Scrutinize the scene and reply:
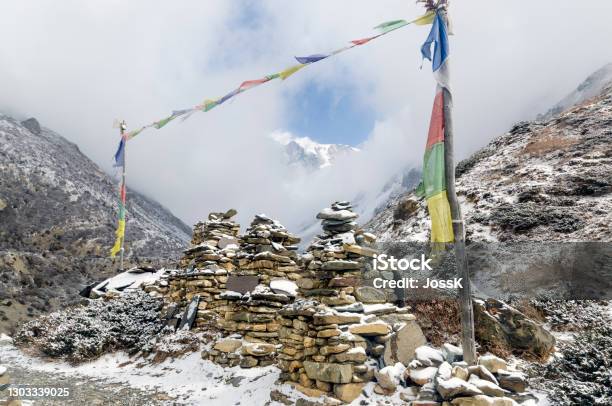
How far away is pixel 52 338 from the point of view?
1310cm

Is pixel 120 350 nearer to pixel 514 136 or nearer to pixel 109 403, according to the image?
pixel 109 403

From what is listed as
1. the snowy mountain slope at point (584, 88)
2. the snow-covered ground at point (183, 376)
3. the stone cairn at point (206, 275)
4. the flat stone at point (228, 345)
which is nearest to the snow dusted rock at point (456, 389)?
the snow-covered ground at point (183, 376)

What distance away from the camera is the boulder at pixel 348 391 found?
654 centimetres

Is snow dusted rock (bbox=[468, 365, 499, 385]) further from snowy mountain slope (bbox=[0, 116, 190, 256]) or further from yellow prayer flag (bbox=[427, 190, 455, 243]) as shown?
snowy mountain slope (bbox=[0, 116, 190, 256])

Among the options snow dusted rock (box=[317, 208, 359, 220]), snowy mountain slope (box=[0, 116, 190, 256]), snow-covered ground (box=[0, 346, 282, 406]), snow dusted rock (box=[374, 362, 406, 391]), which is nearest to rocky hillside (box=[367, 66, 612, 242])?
snow dusted rock (box=[317, 208, 359, 220])

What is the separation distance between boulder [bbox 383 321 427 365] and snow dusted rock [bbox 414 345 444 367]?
0.53m

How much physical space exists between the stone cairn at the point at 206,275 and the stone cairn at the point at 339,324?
4515 mm

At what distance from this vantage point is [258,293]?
10.3 metres

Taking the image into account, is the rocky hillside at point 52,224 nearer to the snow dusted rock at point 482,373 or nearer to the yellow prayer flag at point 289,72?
the yellow prayer flag at point 289,72

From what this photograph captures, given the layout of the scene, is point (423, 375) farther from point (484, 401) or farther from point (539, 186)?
point (539, 186)

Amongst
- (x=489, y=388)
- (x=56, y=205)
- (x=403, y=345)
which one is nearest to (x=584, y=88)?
(x=403, y=345)

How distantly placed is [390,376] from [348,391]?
0.72 m

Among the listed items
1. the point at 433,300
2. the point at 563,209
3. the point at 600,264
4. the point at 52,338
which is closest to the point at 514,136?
the point at 563,209

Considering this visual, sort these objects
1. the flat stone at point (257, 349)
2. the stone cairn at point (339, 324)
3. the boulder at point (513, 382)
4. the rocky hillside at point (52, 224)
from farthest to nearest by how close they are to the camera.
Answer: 1. the rocky hillside at point (52, 224)
2. the flat stone at point (257, 349)
3. the stone cairn at point (339, 324)
4. the boulder at point (513, 382)
